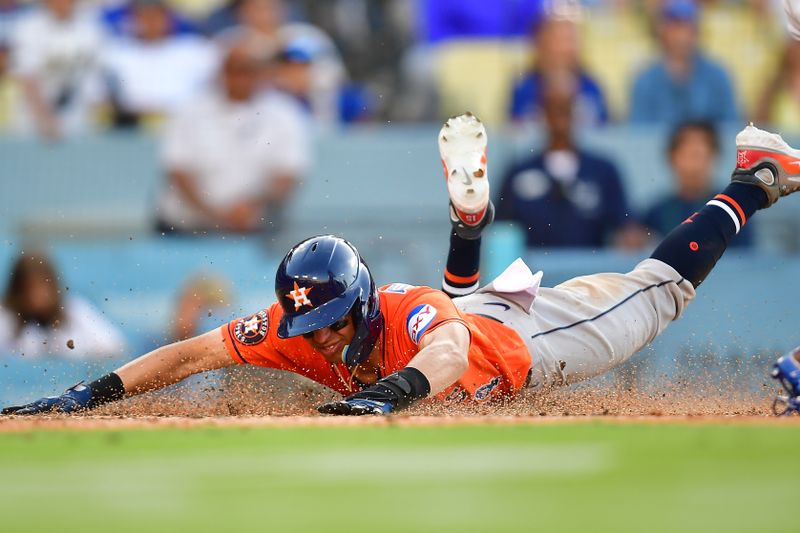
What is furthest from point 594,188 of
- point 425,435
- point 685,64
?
point 425,435

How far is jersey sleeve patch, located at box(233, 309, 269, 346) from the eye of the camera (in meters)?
6.80

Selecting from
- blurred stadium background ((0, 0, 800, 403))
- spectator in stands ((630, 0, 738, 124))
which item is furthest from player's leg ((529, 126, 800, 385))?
spectator in stands ((630, 0, 738, 124))

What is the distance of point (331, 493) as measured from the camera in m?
4.15

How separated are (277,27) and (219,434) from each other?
25.2 ft

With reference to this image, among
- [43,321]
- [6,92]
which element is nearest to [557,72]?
[43,321]

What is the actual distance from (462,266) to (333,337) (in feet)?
4.95

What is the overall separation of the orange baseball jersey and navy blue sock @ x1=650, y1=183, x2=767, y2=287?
4.17ft

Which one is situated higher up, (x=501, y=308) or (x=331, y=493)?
(x=331, y=493)

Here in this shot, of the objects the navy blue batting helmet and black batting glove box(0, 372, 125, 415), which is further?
black batting glove box(0, 372, 125, 415)

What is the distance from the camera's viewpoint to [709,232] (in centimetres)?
740

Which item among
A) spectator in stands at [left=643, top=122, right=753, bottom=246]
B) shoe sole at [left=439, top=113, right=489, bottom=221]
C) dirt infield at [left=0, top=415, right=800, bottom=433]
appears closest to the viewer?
dirt infield at [left=0, top=415, right=800, bottom=433]

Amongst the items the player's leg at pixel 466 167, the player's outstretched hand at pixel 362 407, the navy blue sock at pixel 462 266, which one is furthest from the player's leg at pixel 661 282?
the player's outstretched hand at pixel 362 407

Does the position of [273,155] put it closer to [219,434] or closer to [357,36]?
[357,36]

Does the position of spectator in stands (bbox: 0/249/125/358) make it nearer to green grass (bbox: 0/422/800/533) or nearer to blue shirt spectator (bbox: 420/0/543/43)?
blue shirt spectator (bbox: 420/0/543/43)
